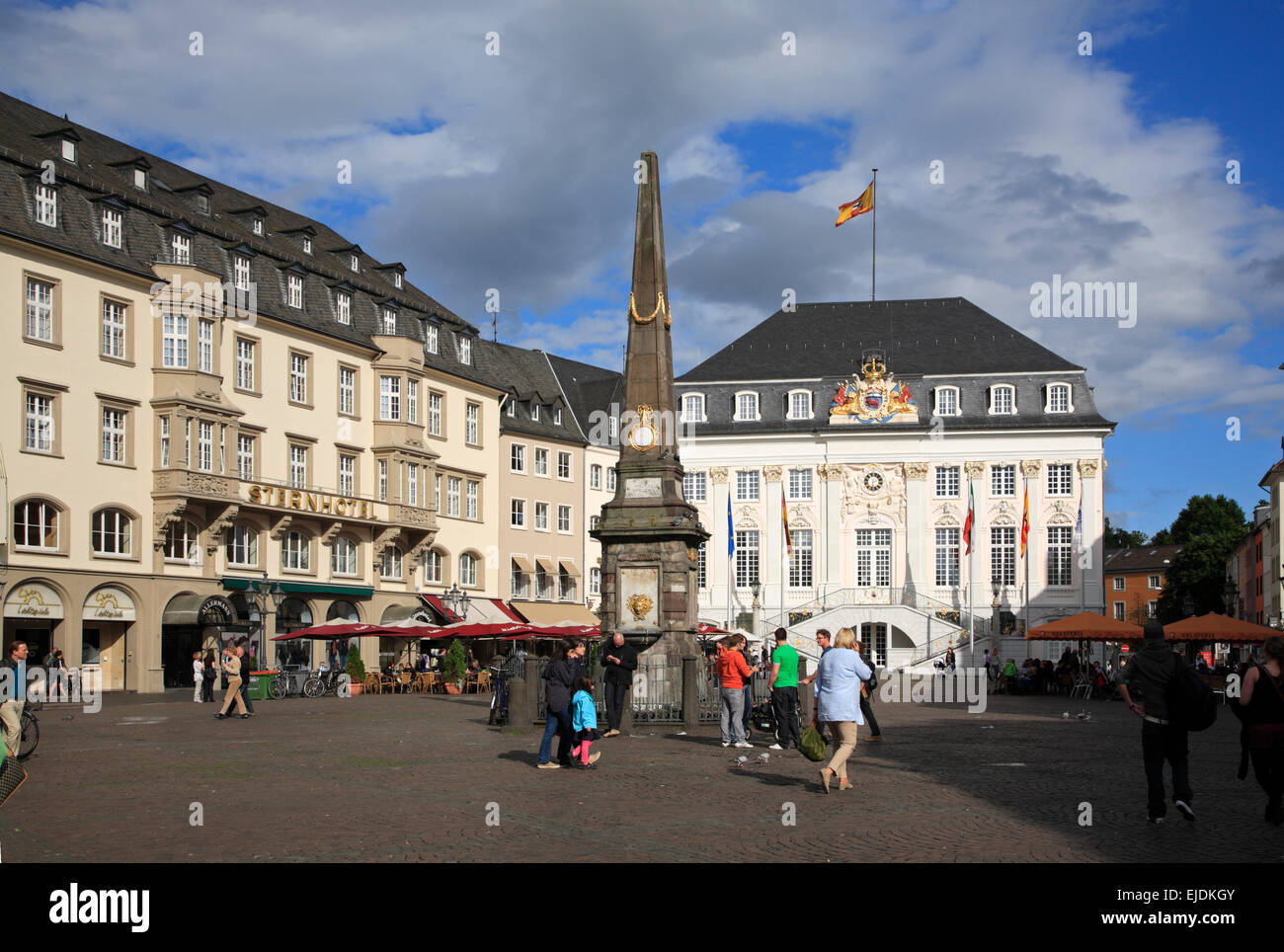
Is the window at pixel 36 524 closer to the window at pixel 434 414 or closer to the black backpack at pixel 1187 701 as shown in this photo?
the window at pixel 434 414

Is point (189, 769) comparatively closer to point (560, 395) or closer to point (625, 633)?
point (625, 633)

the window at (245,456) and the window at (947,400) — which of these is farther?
the window at (947,400)

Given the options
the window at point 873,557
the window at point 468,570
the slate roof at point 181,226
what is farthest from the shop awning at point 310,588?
the window at point 873,557

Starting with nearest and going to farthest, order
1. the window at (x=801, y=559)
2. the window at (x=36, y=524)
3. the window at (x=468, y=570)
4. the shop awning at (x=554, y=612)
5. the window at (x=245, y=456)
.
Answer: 1. the window at (x=36, y=524)
2. the window at (x=245, y=456)
3. the window at (x=468, y=570)
4. the shop awning at (x=554, y=612)
5. the window at (x=801, y=559)

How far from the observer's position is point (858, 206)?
64312mm

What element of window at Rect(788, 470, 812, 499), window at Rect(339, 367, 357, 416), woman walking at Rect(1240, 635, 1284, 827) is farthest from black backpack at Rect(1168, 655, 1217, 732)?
window at Rect(788, 470, 812, 499)

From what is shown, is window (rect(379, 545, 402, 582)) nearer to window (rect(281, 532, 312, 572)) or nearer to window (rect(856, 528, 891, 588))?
window (rect(281, 532, 312, 572))

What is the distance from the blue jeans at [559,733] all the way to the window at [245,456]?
103 ft

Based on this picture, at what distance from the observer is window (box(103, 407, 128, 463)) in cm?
4134

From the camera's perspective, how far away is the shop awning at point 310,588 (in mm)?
45438

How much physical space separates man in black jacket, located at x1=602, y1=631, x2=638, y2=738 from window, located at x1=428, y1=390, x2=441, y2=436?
35730 millimetres

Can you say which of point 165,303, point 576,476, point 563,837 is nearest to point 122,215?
point 165,303

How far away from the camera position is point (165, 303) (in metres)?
43.5
